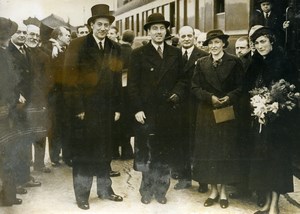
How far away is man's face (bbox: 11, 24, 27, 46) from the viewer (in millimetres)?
3135

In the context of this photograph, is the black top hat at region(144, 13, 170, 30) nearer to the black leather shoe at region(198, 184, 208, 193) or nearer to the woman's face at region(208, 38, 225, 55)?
the woman's face at region(208, 38, 225, 55)

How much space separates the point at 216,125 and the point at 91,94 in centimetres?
90

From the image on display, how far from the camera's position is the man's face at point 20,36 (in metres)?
3.13

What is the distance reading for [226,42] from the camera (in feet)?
10.2

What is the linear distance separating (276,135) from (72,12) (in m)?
1.68

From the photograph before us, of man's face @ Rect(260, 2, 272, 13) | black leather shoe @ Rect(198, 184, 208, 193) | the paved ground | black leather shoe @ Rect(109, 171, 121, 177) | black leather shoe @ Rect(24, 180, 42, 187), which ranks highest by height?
man's face @ Rect(260, 2, 272, 13)

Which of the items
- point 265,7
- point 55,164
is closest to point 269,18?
point 265,7

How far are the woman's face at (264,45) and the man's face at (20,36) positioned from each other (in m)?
1.63

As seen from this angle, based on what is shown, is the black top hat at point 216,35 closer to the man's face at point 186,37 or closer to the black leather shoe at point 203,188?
the man's face at point 186,37

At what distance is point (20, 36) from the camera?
124 inches

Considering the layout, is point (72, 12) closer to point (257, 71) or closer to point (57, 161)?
point (57, 161)

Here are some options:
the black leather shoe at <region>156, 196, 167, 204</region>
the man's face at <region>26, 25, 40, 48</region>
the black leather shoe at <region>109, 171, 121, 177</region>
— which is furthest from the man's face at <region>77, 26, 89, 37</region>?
the black leather shoe at <region>156, 196, 167, 204</region>

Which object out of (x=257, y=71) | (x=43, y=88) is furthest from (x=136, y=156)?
(x=257, y=71)

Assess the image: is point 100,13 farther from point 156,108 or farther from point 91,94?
point 156,108
